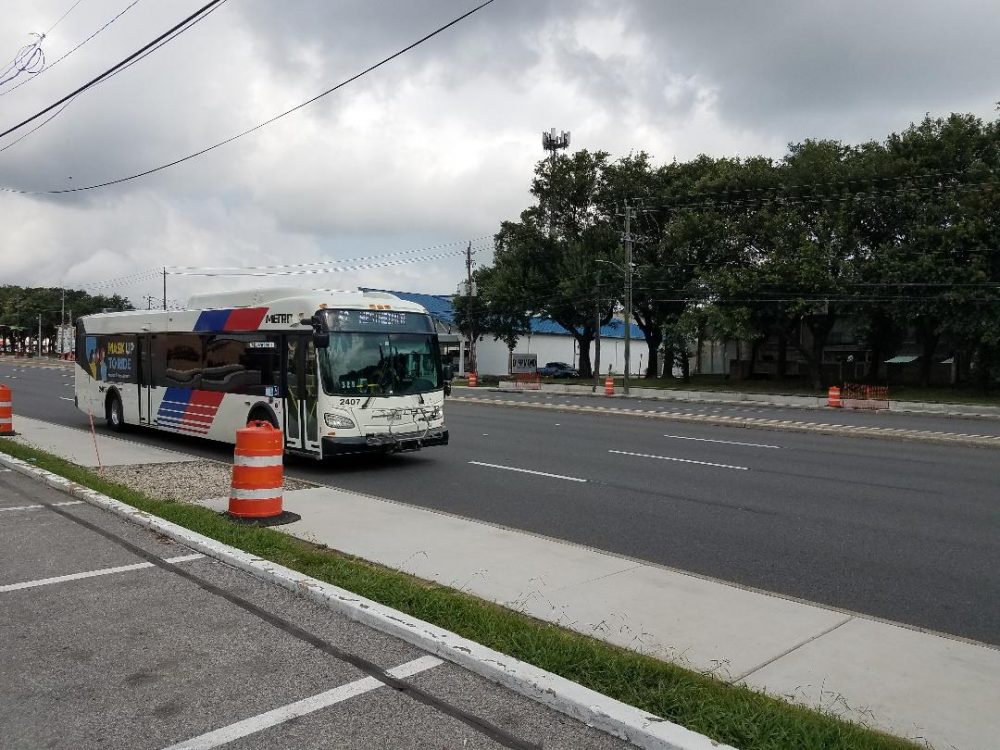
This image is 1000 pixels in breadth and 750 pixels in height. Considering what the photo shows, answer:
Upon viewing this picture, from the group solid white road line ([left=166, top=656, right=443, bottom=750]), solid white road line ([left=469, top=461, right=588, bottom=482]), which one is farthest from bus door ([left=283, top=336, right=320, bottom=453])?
solid white road line ([left=166, top=656, right=443, bottom=750])

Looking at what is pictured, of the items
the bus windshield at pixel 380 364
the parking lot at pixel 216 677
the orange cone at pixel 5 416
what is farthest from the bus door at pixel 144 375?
the parking lot at pixel 216 677

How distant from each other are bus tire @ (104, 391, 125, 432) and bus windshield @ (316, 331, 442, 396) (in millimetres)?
8215

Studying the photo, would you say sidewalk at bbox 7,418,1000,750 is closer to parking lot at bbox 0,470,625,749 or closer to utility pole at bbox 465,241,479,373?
parking lot at bbox 0,470,625,749

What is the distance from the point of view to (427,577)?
21.3 feet

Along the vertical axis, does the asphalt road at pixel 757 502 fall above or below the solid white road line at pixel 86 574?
below

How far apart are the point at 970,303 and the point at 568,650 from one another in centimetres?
3964

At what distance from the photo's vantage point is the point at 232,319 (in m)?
14.1

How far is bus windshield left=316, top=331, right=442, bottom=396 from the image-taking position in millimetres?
12250

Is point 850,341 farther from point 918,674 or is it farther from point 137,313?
point 918,674

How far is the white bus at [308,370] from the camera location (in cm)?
1227

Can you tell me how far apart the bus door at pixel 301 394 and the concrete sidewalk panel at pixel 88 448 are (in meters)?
2.29

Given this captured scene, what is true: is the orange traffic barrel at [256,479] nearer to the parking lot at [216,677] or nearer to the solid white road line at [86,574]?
the solid white road line at [86,574]

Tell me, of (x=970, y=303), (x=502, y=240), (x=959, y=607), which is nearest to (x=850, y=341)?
(x=970, y=303)

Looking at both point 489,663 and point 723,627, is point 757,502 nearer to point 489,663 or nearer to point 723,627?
point 723,627
